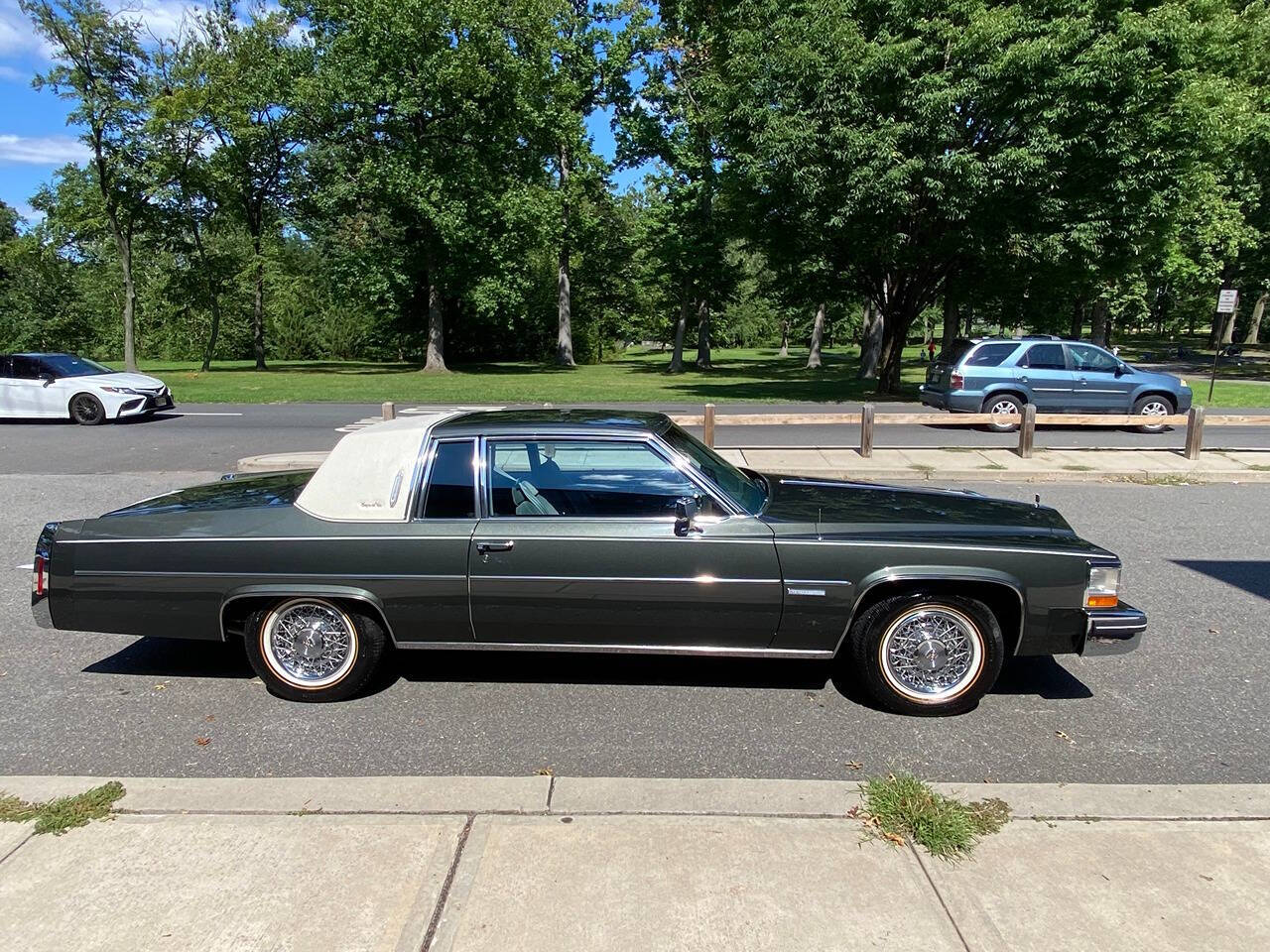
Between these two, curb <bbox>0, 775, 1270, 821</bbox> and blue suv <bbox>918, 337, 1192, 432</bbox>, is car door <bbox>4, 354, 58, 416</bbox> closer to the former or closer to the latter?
curb <bbox>0, 775, 1270, 821</bbox>

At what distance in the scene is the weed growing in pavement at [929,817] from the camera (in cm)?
301

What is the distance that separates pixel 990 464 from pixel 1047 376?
538cm

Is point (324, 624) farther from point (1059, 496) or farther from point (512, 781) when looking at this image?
point (1059, 496)

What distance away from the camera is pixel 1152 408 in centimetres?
1546

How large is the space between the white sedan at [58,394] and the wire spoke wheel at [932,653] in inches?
664

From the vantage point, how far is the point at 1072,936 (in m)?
2.56

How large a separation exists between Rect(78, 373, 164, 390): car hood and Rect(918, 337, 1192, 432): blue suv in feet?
52.6

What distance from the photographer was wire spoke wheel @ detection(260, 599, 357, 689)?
420cm

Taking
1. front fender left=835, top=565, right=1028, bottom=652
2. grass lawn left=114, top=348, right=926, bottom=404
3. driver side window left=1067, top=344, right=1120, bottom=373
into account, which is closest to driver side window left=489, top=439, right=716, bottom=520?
front fender left=835, top=565, right=1028, bottom=652

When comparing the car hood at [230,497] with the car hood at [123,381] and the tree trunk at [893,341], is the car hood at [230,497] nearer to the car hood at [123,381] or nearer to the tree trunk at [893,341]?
the car hood at [123,381]

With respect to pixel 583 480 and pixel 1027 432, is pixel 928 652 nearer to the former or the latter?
pixel 583 480

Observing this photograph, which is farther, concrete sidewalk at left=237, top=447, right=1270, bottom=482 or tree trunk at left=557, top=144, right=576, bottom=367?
tree trunk at left=557, top=144, right=576, bottom=367

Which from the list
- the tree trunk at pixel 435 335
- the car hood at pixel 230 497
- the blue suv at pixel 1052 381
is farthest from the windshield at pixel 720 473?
the tree trunk at pixel 435 335

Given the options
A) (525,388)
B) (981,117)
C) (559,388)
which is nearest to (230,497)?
(981,117)
